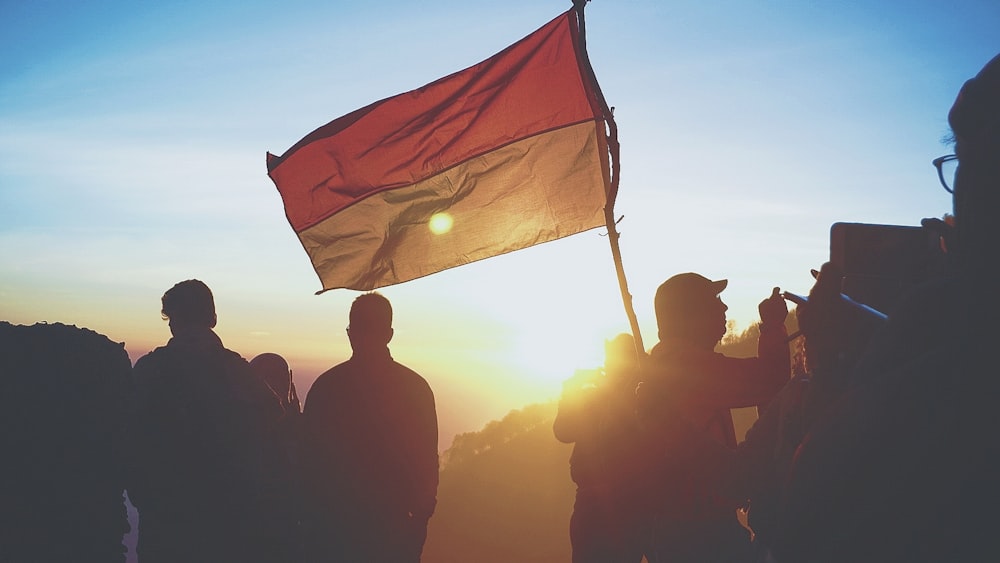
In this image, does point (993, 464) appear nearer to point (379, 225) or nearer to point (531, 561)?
point (379, 225)

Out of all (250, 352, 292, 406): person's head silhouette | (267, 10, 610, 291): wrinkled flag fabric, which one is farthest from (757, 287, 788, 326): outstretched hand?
(250, 352, 292, 406): person's head silhouette

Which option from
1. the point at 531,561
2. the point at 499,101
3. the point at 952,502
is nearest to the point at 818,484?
the point at 952,502

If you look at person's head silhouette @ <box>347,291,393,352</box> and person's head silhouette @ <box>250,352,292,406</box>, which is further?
person's head silhouette @ <box>250,352,292,406</box>

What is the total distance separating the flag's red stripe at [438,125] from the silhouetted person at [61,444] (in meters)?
2.12

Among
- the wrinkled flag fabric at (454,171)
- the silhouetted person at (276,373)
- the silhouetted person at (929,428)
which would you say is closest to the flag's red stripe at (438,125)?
the wrinkled flag fabric at (454,171)

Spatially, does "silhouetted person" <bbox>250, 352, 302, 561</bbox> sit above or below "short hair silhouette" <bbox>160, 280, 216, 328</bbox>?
below

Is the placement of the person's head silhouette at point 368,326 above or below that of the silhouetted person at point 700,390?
above

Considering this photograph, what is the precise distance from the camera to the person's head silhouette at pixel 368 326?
5.29 metres

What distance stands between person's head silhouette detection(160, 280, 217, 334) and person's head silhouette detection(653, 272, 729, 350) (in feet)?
9.29

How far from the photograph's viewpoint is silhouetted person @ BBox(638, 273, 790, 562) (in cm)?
395

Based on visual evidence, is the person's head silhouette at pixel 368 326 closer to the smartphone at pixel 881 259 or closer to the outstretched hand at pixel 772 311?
the outstretched hand at pixel 772 311

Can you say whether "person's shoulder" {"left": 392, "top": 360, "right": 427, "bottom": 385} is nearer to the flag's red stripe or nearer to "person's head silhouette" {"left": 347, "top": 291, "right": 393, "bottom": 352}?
"person's head silhouette" {"left": 347, "top": 291, "right": 393, "bottom": 352}

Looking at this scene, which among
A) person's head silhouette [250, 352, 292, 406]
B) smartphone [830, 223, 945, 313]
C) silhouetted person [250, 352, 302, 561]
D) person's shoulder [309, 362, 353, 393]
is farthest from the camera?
person's head silhouette [250, 352, 292, 406]

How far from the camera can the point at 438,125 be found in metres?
5.87
